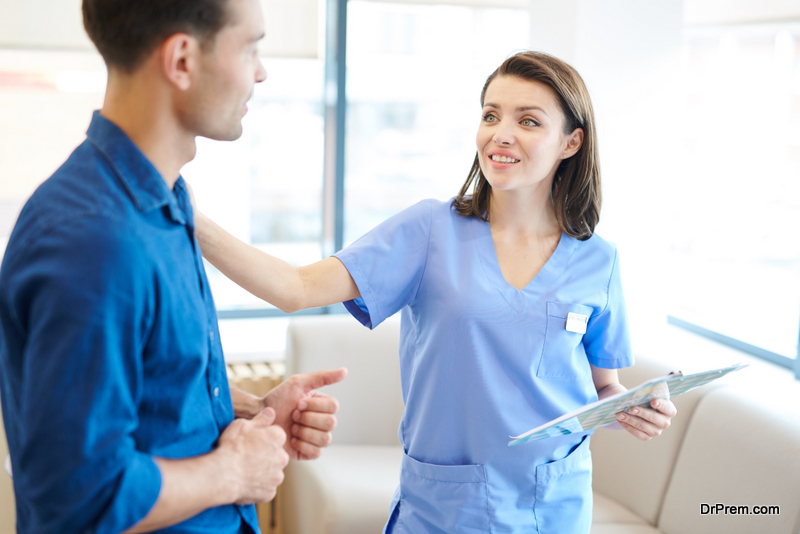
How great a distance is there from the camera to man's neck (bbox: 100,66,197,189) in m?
0.81

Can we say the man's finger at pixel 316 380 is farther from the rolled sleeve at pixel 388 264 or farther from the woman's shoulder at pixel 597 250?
the woman's shoulder at pixel 597 250

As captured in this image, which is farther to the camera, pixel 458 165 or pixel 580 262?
pixel 458 165

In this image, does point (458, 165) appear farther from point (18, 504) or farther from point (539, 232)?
point (18, 504)

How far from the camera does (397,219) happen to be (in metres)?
1.48

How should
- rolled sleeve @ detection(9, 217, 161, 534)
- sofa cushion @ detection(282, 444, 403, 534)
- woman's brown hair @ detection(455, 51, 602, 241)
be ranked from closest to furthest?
rolled sleeve @ detection(9, 217, 161, 534), woman's brown hair @ detection(455, 51, 602, 241), sofa cushion @ detection(282, 444, 403, 534)

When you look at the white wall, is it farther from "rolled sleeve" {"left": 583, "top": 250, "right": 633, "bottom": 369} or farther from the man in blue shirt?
the man in blue shirt

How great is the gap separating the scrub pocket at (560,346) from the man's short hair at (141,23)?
34.8 inches

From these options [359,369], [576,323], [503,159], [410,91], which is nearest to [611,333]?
[576,323]

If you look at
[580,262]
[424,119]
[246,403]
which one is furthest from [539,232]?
[424,119]

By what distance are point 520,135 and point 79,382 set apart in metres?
1.01

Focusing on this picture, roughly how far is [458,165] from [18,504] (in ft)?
11.1

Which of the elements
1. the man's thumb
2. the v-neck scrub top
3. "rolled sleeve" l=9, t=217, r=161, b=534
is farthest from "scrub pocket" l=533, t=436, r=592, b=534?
"rolled sleeve" l=9, t=217, r=161, b=534

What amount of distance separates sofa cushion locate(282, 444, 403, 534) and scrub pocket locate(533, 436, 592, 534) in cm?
101

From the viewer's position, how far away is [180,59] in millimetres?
804
